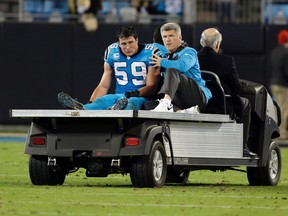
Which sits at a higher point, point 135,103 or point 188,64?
point 188,64

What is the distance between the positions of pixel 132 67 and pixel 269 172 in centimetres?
205

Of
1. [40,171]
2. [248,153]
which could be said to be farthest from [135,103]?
[248,153]

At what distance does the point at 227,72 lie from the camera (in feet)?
44.6

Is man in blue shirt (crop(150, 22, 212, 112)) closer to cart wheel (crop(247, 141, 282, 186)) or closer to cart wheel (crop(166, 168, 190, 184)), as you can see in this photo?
cart wheel (crop(166, 168, 190, 184))

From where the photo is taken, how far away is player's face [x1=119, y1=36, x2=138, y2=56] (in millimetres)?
12836

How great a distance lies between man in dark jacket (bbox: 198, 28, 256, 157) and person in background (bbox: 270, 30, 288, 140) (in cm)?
1061

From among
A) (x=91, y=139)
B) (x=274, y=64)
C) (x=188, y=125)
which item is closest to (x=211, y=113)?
(x=188, y=125)

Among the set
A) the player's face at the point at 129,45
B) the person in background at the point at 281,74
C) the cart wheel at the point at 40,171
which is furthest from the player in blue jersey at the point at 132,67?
the person in background at the point at 281,74

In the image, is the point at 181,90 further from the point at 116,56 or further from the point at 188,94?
the point at 116,56

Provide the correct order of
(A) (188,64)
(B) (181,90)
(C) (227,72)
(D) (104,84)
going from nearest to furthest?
(B) (181,90), (A) (188,64), (D) (104,84), (C) (227,72)

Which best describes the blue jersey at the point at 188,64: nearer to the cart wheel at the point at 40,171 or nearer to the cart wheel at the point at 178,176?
the cart wheel at the point at 178,176

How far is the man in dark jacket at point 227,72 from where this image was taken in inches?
530

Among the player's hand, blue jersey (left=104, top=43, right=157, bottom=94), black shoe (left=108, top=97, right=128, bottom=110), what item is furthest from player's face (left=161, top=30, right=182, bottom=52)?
black shoe (left=108, top=97, right=128, bottom=110)

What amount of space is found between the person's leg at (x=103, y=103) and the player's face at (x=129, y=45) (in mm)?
553
